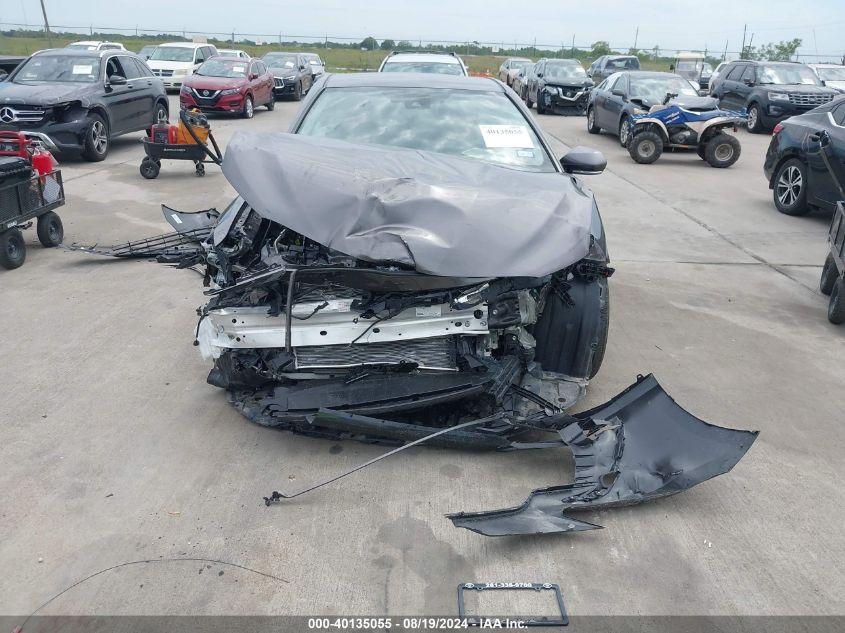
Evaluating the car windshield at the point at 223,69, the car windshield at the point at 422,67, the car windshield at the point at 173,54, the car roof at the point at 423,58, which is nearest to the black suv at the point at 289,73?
the car windshield at the point at 173,54

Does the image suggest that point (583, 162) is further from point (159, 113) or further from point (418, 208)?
point (159, 113)

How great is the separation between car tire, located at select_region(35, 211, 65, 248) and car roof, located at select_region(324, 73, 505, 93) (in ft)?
12.4

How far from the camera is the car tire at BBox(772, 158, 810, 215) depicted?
9.17m

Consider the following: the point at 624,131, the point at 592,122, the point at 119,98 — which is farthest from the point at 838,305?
the point at 592,122

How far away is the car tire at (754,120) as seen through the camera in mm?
18250

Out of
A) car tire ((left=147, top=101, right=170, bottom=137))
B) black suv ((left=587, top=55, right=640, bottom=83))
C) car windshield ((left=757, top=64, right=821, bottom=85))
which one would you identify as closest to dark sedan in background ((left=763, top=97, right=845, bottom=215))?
car windshield ((left=757, top=64, right=821, bottom=85))

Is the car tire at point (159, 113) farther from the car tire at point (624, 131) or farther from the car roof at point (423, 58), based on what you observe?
the car tire at point (624, 131)

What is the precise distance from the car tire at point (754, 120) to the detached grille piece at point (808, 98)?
3.09 feet

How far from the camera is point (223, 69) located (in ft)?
61.4

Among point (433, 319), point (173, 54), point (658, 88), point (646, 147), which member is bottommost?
point (646, 147)

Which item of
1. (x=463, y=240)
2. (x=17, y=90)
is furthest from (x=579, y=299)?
(x=17, y=90)

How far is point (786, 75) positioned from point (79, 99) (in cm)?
1680

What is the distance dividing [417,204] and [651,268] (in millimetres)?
4432

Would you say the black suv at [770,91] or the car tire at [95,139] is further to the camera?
the black suv at [770,91]
